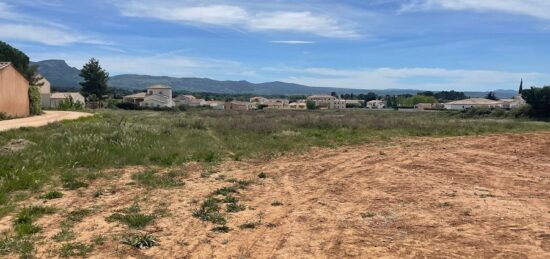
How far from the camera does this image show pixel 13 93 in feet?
94.0

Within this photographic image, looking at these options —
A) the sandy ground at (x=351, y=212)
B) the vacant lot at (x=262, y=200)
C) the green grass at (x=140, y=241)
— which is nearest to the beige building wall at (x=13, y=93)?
the vacant lot at (x=262, y=200)

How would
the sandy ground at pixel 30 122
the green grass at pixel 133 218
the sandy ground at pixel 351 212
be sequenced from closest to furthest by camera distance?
the sandy ground at pixel 351 212 < the green grass at pixel 133 218 < the sandy ground at pixel 30 122

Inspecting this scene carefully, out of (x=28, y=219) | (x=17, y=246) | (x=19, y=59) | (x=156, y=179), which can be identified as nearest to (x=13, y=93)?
(x=156, y=179)

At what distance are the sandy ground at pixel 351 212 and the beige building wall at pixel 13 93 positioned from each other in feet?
63.3

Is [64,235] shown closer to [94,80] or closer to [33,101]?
[33,101]

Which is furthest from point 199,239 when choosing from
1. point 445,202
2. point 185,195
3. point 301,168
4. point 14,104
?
point 14,104

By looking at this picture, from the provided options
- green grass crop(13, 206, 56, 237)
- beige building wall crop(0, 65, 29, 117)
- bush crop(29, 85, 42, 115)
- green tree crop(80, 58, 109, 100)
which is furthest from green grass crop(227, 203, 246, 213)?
green tree crop(80, 58, 109, 100)

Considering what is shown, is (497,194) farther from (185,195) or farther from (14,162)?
(14,162)

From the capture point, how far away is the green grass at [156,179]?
10477 mm

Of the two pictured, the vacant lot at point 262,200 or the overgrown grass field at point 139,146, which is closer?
the vacant lot at point 262,200

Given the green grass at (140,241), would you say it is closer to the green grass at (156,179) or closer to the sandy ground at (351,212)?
the sandy ground at (351,212)

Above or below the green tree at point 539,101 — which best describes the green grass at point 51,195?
below

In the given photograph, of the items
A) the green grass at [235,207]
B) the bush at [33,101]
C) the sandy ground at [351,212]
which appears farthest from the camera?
the bush at [33,101]

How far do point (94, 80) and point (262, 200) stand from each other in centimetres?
7190
